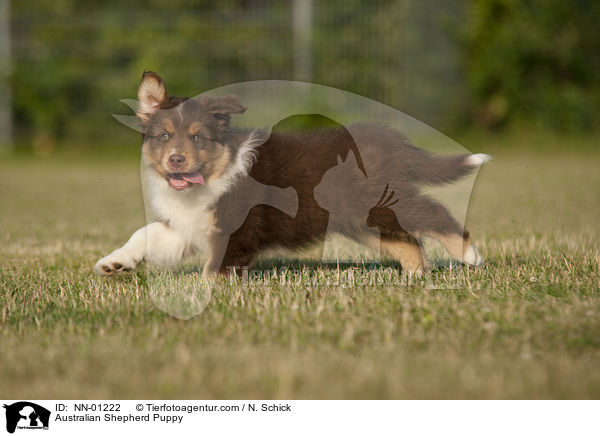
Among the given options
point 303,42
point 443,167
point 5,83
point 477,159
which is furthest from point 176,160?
point 5,83

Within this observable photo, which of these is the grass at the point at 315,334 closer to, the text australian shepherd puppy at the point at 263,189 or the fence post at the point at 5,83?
the text australian shepherd puppy at the point at 263,189

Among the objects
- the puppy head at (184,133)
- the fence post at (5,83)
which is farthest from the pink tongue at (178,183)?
the fence post at (5,83)

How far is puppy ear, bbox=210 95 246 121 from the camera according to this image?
144 inches

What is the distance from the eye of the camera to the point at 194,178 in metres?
3.68

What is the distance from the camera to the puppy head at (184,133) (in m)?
3.62

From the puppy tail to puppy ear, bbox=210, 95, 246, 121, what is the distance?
109 cm

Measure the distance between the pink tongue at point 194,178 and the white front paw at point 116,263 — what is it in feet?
1.86

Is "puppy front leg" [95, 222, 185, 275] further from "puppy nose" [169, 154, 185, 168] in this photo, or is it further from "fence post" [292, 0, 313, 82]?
"fence post" [292, 0, 313, 82]

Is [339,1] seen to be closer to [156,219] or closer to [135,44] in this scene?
[135,44]

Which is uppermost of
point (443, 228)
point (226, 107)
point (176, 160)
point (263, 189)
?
point (226, 107)

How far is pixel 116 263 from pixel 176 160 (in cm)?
71

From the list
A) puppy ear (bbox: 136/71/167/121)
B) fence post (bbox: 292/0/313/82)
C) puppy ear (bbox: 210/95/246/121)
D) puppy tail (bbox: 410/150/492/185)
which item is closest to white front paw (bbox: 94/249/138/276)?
puppy ear (bbox: 136/71/167/121)

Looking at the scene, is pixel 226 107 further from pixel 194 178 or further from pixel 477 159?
pixel 477 159
